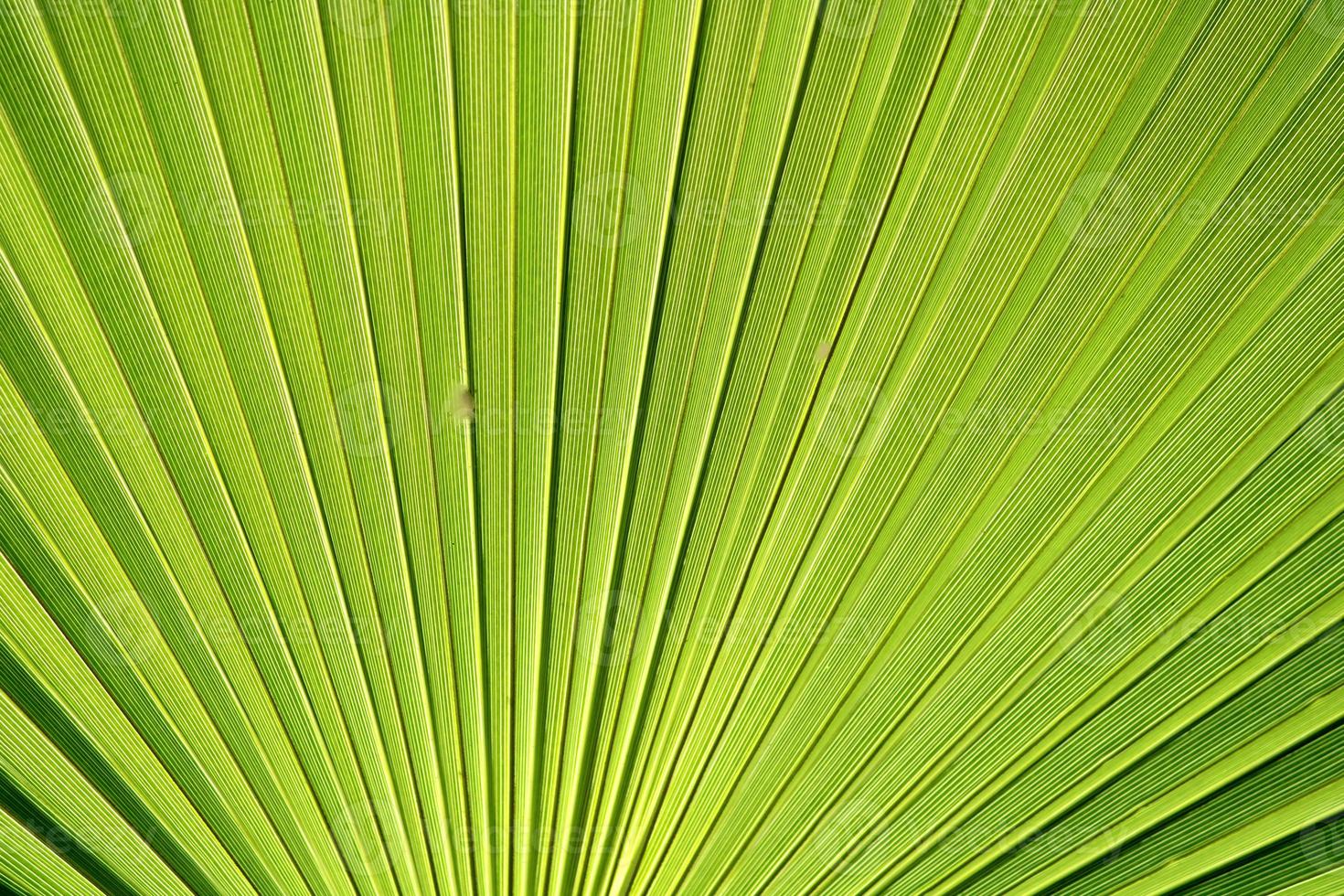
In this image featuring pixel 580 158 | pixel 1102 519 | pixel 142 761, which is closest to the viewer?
pixel 580 158

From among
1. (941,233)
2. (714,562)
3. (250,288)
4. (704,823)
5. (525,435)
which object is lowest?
(704,823)

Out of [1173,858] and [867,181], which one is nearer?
[867,181]

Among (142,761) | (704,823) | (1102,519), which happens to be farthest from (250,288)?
(1102,519)

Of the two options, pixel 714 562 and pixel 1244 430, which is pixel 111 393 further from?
pixel 1244 430

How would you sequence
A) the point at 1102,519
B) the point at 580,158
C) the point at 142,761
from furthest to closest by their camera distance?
the point at 142,761, the point at 1102,519, the point at 580,158

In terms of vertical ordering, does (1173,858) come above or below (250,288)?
below

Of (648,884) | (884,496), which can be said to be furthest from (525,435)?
(648,884)
